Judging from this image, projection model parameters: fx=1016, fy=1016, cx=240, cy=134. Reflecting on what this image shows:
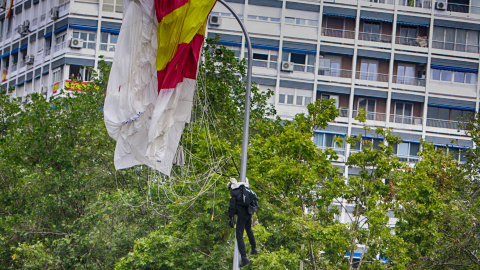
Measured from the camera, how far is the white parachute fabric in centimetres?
2041

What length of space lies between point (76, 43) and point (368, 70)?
65.8 feet

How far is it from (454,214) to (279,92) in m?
35.0

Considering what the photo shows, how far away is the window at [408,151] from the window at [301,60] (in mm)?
8046

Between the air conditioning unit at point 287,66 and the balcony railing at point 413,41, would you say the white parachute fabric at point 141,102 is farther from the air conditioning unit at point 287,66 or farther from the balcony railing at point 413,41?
the balcony railing at point 413,41

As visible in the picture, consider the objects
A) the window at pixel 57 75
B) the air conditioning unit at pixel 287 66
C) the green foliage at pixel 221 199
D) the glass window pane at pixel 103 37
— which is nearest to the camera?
the green foliage at pixel 221 199

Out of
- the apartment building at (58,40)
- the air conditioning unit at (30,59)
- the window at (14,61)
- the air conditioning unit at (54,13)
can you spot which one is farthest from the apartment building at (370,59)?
the window at (14,61)

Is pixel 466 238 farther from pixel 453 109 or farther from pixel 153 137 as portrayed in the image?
pixel 453 109

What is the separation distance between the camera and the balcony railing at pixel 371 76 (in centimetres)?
Answer: 6981

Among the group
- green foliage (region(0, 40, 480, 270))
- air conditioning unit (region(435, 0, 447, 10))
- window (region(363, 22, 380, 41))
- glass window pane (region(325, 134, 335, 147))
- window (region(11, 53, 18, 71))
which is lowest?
green foliage (region(0, 40, 480, 270))

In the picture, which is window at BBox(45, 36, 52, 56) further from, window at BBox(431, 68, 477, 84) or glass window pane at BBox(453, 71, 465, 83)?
glass window pane at BBox(453, 71, 465, 83)

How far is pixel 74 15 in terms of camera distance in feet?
228

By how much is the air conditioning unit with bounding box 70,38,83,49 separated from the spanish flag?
48177mm

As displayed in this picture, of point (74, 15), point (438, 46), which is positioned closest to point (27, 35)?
point (74, 15)

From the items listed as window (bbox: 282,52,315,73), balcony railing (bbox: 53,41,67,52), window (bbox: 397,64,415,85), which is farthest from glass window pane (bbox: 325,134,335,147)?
balcony railing (bbox: 53,41,67,52)
